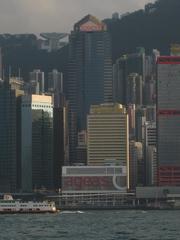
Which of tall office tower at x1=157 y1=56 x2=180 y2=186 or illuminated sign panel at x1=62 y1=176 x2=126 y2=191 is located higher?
tall office tower at x1=157 y1=56 x2=180 y2=186

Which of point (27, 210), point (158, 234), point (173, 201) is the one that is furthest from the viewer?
point (173, 201)

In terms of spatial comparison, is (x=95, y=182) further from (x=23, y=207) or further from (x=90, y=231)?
(x=90, y=231)

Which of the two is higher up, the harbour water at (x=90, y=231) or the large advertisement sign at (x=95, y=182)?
the harbour water at (x=90, y=231)

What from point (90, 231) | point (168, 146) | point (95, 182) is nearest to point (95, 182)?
point (95, 182)

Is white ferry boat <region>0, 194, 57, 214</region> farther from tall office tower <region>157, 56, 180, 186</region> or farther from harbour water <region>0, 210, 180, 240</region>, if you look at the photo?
tall office tower <region>157, 56, 180, 186</region>

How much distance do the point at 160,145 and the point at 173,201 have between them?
2253 centimetres

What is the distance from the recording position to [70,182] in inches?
7638

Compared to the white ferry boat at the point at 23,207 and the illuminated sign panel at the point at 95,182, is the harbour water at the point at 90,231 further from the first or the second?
the illuminated sign panel at the point at 95,182

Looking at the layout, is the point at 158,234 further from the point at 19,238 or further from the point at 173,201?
the point at 173,201

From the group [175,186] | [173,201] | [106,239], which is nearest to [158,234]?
[106,239]

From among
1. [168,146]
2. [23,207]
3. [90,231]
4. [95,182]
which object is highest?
[168,146]

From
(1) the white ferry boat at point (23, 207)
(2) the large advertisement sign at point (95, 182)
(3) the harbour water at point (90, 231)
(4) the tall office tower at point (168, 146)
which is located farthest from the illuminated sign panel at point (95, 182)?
(3) the harbour water at point (90, 231)

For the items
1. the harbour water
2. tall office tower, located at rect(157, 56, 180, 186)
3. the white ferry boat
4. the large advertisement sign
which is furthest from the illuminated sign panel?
the harbour water

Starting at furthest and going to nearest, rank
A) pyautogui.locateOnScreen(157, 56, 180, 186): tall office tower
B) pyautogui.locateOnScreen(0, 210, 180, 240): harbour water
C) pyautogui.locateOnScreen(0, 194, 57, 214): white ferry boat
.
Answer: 1. pyautogui.locateOnScreen(157, 56, 180, 186): tall office tower
2. pyautogui.locateOnScreen(0, 194, 57, 214): white ferry boat
3. pyautogui.locateOnScreen(0, 210, 180, 240): harbour water
